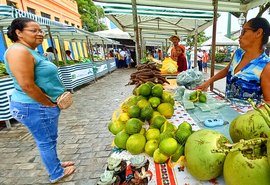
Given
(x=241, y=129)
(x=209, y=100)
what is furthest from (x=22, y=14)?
(x=241, y=129)

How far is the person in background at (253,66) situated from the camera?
1736mm

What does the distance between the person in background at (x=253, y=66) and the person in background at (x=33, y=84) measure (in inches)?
80.8

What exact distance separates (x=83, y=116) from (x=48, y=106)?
10.9 ft

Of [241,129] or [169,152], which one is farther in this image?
[169,152]

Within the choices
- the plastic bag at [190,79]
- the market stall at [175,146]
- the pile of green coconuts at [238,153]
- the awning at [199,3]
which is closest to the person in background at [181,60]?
the awning at [199,3]

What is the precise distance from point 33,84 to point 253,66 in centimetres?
220

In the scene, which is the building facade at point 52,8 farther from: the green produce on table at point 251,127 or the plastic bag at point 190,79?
the green produce on table at point 251,127

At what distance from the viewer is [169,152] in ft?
3.45

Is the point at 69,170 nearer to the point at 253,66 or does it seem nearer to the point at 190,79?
the point at 190,79

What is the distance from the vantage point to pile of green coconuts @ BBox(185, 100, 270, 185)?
0.65 m

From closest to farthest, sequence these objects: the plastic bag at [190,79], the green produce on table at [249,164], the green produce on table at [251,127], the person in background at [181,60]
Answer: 1. the green produce on table at [249,164]
2. the green produce on table at [251,127]
3. the plastic bag at [190,79]
4. the person in background at [181,60]

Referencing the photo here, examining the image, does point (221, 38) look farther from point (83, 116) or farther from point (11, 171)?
point (11, 171)

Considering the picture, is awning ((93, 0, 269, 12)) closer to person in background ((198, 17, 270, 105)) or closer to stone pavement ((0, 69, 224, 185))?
person in background ((198, 17, 270, 105))

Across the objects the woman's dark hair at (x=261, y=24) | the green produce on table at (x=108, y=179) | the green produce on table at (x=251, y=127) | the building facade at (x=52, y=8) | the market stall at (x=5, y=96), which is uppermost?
the building facade at (x=52, y=8)
